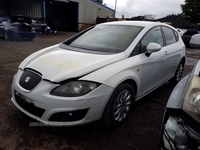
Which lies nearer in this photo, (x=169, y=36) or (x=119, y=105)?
(x=119, y=105)

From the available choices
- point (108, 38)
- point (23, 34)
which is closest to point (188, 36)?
point (108, 38)

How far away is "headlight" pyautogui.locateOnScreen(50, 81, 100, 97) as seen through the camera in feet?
6.62

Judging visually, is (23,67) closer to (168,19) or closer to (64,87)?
(64,87)

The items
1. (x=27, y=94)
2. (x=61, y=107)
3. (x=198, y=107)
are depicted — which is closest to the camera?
(x=198, y=107)

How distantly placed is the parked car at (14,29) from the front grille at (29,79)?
939 cm

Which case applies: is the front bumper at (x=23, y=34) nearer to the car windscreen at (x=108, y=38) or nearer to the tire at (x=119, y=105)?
the car windscreen at (x=108, y=38)

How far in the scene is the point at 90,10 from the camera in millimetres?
22953

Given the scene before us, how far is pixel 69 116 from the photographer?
2.08 meters

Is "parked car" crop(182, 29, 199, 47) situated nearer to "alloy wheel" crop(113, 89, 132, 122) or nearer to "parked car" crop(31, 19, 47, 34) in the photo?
"alloy wheel" crop(113, 89, 132, 122)

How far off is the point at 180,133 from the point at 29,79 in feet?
5.81

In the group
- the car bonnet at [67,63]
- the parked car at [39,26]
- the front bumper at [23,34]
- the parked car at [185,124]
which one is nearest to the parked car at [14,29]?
the front bumper at [23,34]

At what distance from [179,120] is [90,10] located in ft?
76.4

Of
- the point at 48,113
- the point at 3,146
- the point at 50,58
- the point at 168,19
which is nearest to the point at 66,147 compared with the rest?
the point at 48,113

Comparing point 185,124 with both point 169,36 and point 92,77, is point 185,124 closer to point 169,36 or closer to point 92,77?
point 92,77
